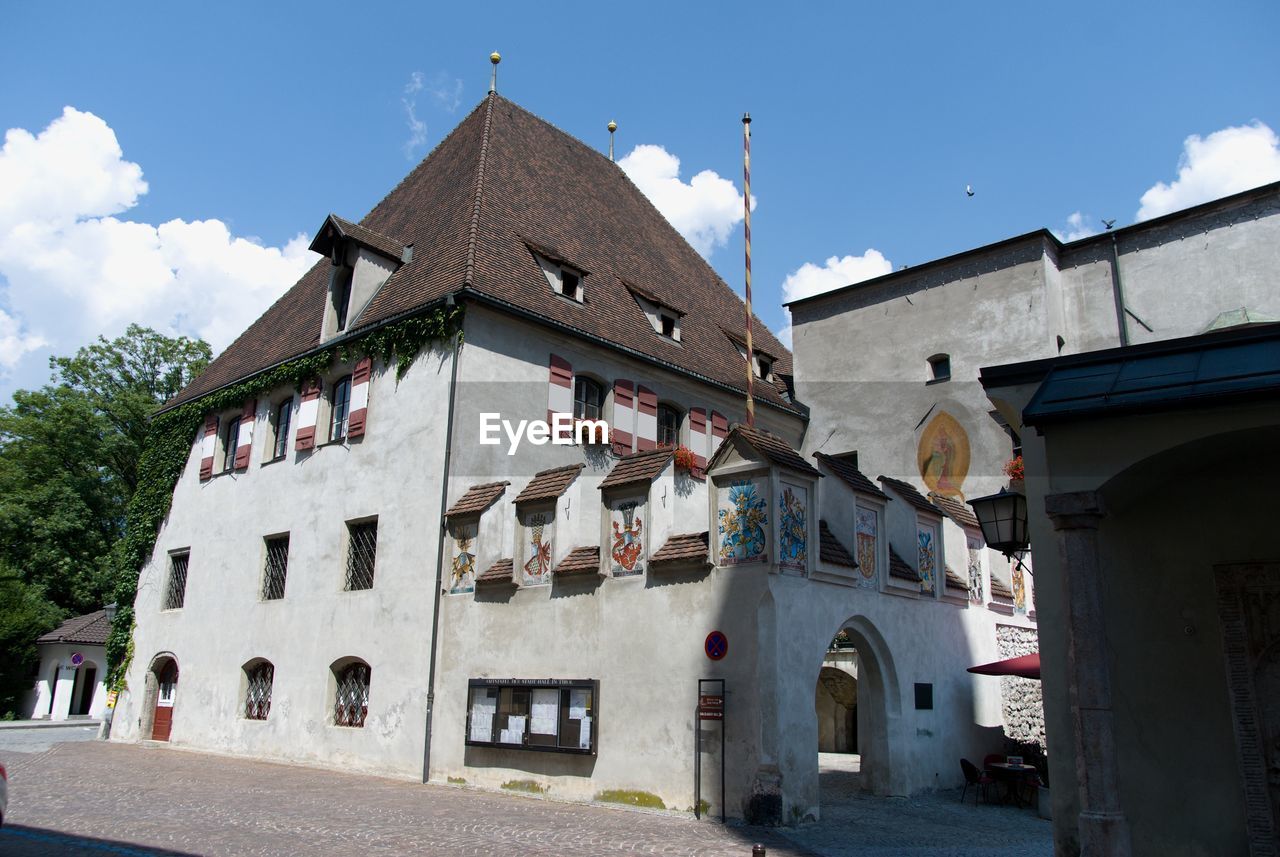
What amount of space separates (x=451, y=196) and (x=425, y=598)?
9362mm

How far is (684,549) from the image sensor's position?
40.3 ft

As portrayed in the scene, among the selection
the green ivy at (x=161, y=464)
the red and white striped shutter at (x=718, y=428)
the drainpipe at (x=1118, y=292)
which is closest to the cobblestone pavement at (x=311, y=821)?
the green ivy at (x=161, y=464)

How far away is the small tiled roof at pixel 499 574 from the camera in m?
14.4

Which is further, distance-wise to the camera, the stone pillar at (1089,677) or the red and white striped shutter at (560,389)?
the red and white striped shutter at (560,389)

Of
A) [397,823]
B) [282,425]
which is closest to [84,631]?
[282,425]

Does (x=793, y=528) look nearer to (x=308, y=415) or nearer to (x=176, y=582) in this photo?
(x=308, y=415)

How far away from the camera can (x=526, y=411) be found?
17312 millimetres

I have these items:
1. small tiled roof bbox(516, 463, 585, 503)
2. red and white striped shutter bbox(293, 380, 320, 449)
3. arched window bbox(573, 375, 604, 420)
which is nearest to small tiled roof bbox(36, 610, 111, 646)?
red and white striped shutter bbox(293, 380, 320, 449)

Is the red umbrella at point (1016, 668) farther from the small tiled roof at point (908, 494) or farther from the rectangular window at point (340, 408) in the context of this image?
the rectangular window at point (340, 408)

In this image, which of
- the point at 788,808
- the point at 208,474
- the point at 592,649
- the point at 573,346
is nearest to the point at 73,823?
the point at 592,649

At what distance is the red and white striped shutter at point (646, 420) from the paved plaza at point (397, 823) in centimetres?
735

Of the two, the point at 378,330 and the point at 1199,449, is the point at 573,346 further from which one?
the point at 1199,449

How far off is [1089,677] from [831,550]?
5.56 m
